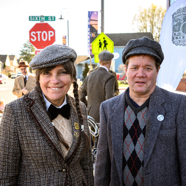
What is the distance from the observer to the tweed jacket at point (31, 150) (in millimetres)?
1679

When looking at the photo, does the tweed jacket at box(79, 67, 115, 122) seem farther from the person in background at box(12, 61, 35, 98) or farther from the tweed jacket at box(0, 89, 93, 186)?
the tweed jacket at box(0, 89, 93, 186)

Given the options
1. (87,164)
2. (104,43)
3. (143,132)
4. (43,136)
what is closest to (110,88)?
(87,164)

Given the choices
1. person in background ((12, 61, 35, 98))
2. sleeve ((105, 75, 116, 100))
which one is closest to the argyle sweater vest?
sleeve ((105, 75, 116, 100))

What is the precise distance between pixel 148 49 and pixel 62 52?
0.72 metres

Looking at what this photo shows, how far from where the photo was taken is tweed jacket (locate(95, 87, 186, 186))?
1.79 metres

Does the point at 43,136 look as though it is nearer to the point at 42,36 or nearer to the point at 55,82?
the point at 55,82

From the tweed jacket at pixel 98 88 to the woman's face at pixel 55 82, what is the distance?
2.57 meters

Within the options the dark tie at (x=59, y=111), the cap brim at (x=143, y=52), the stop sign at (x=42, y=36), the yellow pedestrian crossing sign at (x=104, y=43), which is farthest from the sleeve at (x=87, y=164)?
the yellow pedestrian crossing sign at (x=104, y=43)

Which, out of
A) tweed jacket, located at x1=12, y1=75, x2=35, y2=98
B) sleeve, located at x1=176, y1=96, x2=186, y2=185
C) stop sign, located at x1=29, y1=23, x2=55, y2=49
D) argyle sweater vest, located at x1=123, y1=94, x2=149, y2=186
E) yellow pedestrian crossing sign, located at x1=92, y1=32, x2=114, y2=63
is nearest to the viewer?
sleeve, located at x1=176, y1=96, x2=186, y2=185

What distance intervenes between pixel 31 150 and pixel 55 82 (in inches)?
22.0

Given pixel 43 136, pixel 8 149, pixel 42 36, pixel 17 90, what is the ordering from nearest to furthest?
pixel 8 149 < pixel 43 136 < pixel 17 90 < pixel 42 36

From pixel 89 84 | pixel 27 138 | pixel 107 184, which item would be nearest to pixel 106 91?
pixel 89 84

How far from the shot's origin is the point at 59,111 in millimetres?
1982

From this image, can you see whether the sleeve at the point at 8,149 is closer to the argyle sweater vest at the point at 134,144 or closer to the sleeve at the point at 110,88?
the argyle sweater vest at the point at 134,144
